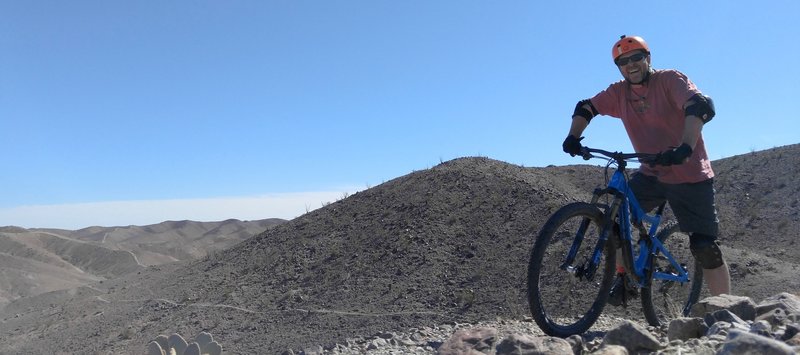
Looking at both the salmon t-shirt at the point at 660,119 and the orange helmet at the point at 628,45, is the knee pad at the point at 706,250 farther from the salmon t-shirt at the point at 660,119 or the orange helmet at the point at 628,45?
the orange helmet at the point at 628,45

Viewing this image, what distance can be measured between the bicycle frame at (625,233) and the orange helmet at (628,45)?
2.26ft

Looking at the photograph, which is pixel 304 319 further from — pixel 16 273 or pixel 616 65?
pixel 16 273

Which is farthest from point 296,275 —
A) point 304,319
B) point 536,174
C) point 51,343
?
point 536,174

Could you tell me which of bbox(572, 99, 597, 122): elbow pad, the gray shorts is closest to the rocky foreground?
the gray shorts

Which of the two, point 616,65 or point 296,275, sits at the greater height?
point 616,65

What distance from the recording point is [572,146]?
461 cm

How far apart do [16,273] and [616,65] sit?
32.5 metres

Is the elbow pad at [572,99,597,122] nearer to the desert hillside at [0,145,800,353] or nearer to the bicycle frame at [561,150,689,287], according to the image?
the bicycle frame at [561,150,689,287]

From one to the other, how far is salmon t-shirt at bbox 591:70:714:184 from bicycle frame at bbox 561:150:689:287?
Answer: 32 centimetres

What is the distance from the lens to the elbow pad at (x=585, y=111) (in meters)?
4.81

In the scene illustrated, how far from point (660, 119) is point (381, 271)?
6335 mm

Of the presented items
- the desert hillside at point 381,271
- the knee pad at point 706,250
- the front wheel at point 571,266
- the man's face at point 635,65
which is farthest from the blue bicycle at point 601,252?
the desert hillside at point 381,271

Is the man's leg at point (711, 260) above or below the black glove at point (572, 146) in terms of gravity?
below

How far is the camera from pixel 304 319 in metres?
9.22
